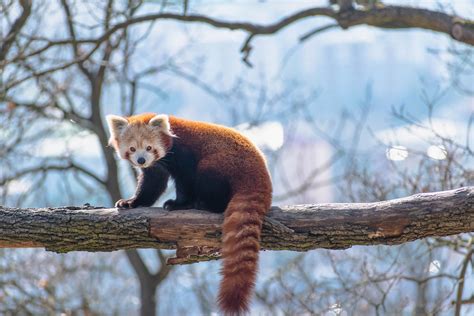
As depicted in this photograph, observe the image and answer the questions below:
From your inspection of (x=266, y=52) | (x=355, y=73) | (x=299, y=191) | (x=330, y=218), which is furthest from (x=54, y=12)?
(x=355, y=73)

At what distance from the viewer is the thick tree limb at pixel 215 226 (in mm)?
4289

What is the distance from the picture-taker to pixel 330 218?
436cm

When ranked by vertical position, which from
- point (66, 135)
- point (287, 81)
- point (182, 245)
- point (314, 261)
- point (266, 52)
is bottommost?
point (182, 245)

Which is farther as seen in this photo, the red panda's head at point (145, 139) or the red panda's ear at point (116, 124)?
the red panda's ear at point (116, 124)

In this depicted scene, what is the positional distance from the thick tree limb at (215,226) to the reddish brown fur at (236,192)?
0.13 metres

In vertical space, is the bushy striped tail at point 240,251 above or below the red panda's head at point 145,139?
below

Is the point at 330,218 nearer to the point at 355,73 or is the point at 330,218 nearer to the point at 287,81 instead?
the point at 287,81

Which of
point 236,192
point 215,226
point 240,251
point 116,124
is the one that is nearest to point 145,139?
point 116,124

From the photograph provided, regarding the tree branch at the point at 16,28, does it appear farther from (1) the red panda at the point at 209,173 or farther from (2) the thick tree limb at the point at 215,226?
(2) the thick tree limb at the point at 215,226

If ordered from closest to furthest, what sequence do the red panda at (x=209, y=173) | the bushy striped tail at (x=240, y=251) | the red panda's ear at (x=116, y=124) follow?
1. the bushy striped tail at (x=240, y=251)
2. the red panda at (x=209, y=173)
3. the red panda's ear at (x=116, y=124)

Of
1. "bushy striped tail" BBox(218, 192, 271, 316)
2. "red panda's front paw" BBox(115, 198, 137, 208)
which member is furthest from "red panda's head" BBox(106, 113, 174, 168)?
"bushy striped tail" BBox(218, 192, 271, 316)

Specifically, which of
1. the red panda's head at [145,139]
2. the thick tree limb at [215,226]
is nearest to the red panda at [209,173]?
the red panda's head at [145,139]

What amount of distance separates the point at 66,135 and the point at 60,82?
0.69m

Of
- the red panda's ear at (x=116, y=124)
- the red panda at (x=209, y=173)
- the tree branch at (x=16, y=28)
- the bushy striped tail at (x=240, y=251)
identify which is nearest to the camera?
the bushy striped tail at (x=240, y=251)
